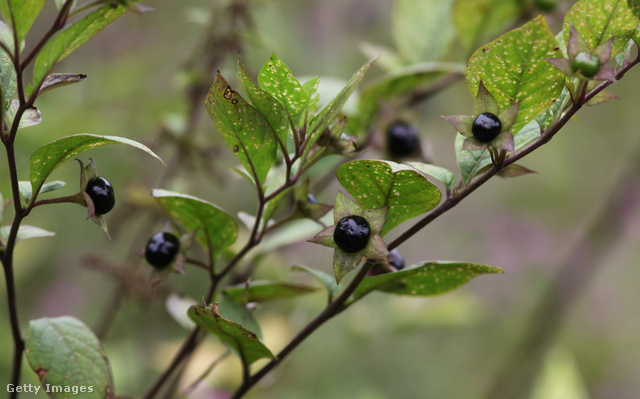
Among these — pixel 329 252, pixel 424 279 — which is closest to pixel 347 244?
pixel 424 279

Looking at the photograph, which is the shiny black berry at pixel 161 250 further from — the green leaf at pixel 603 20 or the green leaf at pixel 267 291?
the green leaf at pixel 603 20

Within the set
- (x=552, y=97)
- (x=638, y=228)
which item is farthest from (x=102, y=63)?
(x=638, y=228)

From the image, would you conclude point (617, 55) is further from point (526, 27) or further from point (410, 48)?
point (410, 48)

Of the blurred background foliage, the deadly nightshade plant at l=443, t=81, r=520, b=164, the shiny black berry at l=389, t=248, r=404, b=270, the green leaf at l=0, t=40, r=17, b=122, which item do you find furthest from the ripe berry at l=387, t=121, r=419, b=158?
the green leaf at l=0, t=40, r=17, b=122

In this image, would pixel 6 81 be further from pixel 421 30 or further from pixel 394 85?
pixel 421 30
